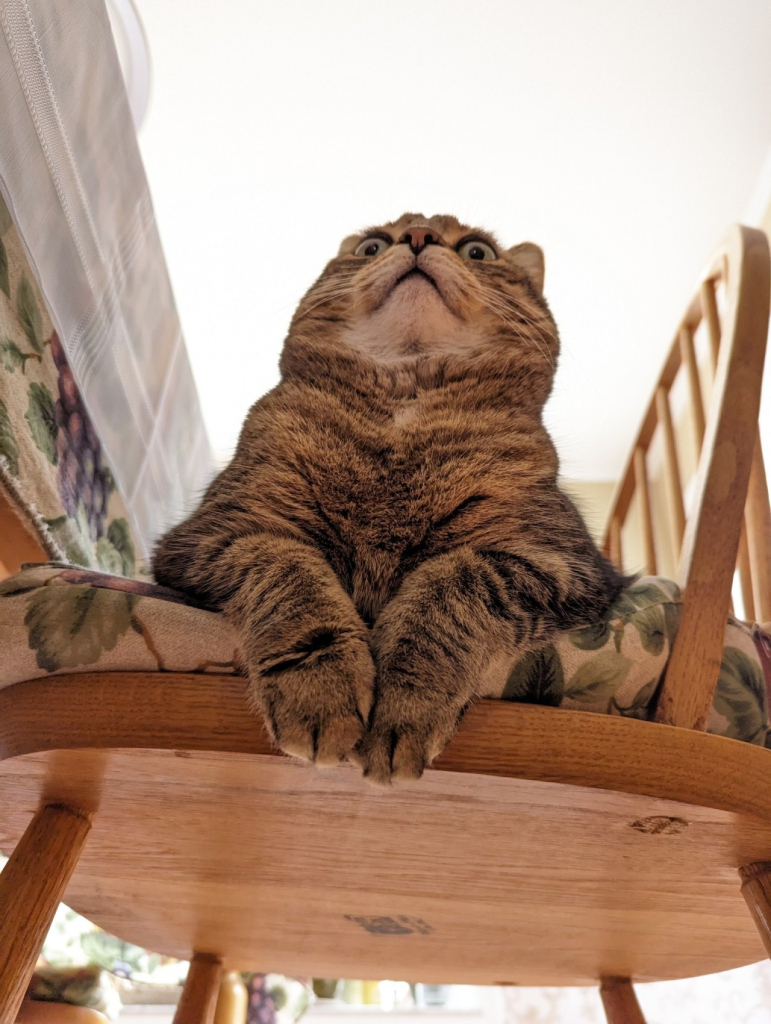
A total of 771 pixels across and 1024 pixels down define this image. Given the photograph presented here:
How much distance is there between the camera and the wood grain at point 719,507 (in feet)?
1.91

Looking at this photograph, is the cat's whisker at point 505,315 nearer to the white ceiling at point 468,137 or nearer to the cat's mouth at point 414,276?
the cat's mouth at point 414,276

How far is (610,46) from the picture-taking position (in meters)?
1.90

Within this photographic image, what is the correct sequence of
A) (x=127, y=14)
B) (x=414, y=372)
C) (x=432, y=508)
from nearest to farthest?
(x=432, y=508) → (x=414, y=372) → (x=127, y=14)

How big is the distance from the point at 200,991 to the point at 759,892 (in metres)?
0.64

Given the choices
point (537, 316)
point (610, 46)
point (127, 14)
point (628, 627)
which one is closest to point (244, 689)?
point (628, 627)

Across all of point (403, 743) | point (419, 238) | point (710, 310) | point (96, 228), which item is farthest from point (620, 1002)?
point (96, 228)

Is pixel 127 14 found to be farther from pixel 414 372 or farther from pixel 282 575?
pixel 282 575

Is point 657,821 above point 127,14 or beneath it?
beneath

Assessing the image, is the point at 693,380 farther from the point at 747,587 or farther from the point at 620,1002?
the point at 620,1002

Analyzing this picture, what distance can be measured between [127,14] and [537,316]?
879 mm

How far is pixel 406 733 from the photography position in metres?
0.53

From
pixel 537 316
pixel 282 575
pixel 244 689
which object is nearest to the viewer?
pixel 244 689

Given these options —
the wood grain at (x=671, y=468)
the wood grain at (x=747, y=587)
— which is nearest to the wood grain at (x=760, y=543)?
the wood grain at (x=747, y=587)

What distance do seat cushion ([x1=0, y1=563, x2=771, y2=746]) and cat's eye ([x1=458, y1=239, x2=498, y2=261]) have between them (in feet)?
2.55
